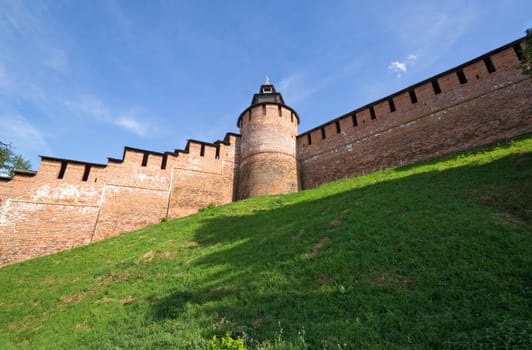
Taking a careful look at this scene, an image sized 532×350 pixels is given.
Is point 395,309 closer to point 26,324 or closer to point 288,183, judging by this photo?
point 26,324

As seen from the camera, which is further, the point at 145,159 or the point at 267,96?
the point at 267,96

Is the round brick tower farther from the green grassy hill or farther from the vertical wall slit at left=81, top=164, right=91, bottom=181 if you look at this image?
the vertical wall slit at left=81, top=164, right=91, bottom=181

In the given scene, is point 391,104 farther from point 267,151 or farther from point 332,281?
point 332,281

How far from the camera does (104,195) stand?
15188mm

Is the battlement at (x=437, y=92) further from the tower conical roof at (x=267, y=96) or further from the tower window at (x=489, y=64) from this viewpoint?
the tower conical roof at (x=267, y=96)

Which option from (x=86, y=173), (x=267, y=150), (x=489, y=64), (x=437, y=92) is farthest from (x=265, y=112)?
(x=489, y=64)

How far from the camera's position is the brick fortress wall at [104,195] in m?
13.0

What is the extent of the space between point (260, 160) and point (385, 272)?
14416 millimetres

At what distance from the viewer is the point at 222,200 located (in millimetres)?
18344

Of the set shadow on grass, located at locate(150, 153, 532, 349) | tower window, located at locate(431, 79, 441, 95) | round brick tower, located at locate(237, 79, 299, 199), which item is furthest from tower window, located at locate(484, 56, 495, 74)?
round brick tower, located at locate(237, 79, 299, 199)

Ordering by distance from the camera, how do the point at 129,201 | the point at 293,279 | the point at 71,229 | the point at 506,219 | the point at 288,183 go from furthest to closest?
the point at 288,183 → the point at 129,201 → the point at 71,229 → the point at 506,219 → the point at 293,279

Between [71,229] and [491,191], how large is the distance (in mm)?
17780

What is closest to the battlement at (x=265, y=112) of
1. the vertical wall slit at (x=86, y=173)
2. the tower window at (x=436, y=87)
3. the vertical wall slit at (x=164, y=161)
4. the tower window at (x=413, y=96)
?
the vertical wall slit at (x=164, y=161)

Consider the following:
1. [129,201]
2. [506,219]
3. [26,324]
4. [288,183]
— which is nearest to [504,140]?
[506,219]
